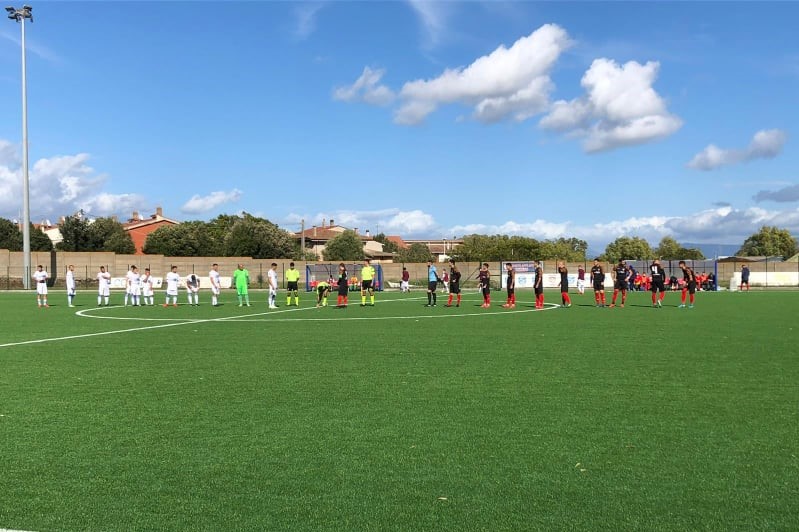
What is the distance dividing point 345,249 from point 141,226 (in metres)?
33.8

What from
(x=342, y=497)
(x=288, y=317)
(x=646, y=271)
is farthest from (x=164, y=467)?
(x=646, y=271)

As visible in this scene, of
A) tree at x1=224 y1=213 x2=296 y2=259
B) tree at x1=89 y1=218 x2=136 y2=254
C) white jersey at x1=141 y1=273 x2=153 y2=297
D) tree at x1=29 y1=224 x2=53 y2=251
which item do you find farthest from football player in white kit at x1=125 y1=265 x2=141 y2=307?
tree at x1=29 y1=224 x2=53 y2=251

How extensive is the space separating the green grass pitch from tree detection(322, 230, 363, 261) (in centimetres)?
9064

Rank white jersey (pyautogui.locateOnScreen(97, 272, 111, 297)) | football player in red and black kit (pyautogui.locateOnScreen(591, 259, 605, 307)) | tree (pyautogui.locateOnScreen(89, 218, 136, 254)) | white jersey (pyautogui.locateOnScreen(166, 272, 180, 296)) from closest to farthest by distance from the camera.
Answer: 1. football player in red and black kit (pyautogui.locateOnScreen(591, 259, 605, 307))
2. white jersey (pyautogui.locateOnScreen(97, 272, 111, 297))
3. white jersey (pyautogui.locateOnScreen(166, 272, 180, 296))
4. tree (pyautogui.locateOnScreen(89, 218, 136, 254))

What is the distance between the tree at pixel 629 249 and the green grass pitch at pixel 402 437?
116m

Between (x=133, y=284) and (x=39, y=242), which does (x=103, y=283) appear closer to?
(x=133, y=284)

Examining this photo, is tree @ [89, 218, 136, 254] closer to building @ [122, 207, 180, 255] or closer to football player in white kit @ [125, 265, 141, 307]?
building @ [122, 207, 180, 255]

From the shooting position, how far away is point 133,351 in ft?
42.9

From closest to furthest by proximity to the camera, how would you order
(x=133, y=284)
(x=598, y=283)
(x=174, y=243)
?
(x=598, y=283) → (x=133, y=284) → (x=174, y=243)

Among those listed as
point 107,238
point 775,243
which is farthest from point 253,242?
point 775,243

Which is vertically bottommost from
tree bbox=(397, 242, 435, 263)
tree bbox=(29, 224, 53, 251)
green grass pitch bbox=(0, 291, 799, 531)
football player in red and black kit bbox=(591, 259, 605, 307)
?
green grass pitch bbox=(0, 291, 799, 531)

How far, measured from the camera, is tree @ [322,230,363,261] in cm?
10412

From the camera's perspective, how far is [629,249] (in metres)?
125

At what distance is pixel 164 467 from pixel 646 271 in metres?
54.3
